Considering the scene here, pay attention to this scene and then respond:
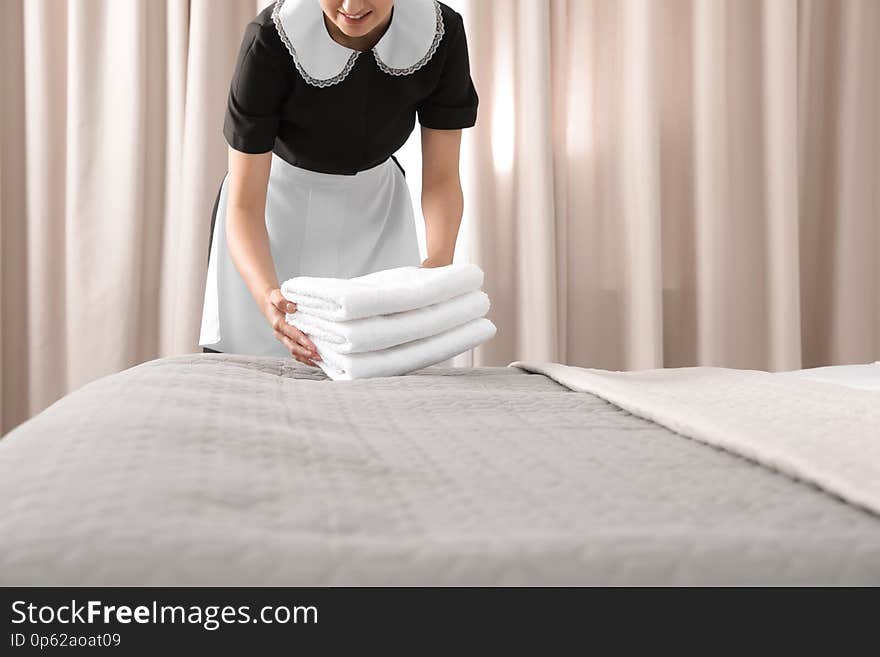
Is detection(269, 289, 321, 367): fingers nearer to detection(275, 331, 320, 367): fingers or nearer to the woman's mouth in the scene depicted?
detection(275, 331, 320, 367): fingers

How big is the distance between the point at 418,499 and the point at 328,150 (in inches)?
48.5

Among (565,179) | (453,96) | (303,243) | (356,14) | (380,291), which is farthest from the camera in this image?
(565,179)

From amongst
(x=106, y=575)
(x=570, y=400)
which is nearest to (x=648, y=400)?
(x=570, y=400)

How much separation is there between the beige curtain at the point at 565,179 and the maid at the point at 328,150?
28.5 inches

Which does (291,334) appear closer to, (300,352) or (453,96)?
(300,352)

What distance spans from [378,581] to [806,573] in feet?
0.69

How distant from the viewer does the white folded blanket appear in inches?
44.9

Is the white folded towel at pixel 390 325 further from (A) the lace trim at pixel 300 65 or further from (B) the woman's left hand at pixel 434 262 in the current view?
(A) the lace trim at pixel 300 65

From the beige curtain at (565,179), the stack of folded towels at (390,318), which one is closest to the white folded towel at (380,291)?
the stack of folded towels at (390,318)

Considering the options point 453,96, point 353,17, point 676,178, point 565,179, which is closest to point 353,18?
point 353,17

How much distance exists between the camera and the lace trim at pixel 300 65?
4.67 feet

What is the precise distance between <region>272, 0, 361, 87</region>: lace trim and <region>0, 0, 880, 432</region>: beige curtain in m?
1.01

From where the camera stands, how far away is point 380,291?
1126mm

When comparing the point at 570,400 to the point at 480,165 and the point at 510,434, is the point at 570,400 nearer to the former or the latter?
the point at 510,434
